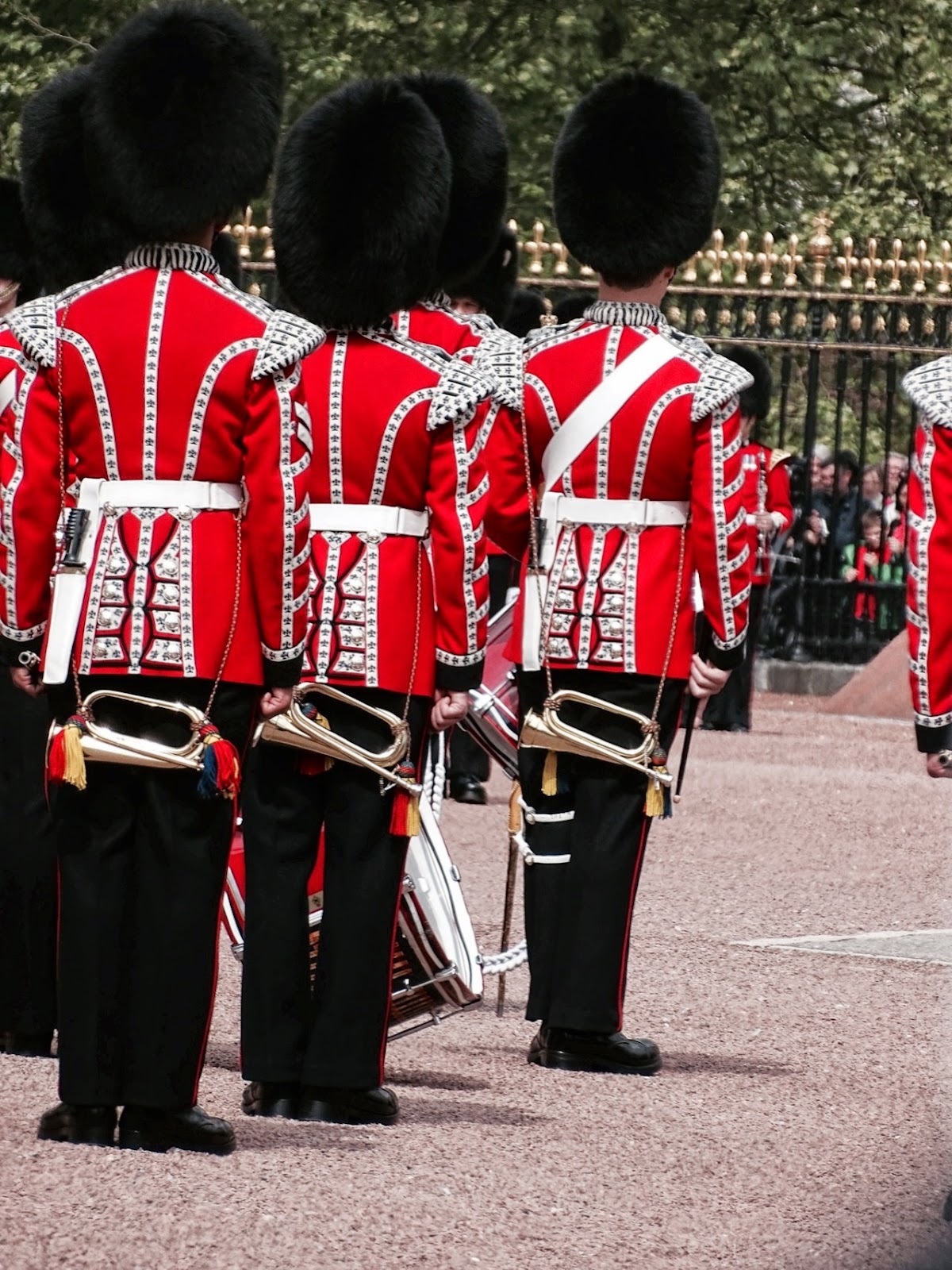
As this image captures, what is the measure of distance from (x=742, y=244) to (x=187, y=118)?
11550 millimetres

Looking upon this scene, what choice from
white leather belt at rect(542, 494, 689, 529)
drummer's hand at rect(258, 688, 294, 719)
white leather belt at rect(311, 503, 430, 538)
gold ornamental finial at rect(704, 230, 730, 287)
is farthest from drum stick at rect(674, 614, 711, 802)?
gold ornamental finial at rect(704, 230, 730, 287)

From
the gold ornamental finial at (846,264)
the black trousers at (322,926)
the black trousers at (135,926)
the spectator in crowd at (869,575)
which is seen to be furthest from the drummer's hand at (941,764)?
the spectator in crowd at (869,575)

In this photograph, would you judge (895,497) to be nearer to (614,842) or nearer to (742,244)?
(742,244)

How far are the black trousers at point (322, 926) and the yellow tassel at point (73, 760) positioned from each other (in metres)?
0.63

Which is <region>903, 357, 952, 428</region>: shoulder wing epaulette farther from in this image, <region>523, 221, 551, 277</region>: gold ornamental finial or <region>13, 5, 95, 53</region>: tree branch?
<region>13, 5, 95, 53</region>: tree branch

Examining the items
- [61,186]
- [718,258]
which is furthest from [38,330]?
[718,258]

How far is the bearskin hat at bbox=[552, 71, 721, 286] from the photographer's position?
643 centimetres

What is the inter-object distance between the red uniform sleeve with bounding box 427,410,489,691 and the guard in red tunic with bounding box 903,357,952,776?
83cm

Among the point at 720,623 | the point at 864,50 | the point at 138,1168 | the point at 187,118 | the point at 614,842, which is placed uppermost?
the point at 864,50

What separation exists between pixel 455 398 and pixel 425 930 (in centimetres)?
101

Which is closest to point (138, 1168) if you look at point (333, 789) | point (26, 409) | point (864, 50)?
point (333, 789)

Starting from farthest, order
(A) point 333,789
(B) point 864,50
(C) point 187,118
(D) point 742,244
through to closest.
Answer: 1. (B) point 864,50
2. (D) point 742,244
3. (A) point 333,789
4. (C) point 187,118

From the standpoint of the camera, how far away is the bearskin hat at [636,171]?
6.43 m

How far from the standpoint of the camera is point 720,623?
19.7ft
